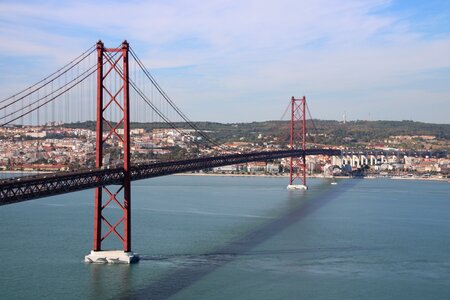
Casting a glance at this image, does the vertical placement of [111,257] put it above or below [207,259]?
above

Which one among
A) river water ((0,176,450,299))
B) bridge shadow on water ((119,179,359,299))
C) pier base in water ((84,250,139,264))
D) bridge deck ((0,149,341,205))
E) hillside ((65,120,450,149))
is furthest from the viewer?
hillside ((65,120,450,149))

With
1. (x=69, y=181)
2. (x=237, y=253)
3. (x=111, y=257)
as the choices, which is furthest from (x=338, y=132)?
(x=69, y=181)

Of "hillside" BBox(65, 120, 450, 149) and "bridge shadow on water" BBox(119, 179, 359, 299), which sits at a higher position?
"hillside" BBox(65, 120, 450, 149)

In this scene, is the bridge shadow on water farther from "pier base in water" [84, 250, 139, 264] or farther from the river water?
"pier base in water" [84, 250, 139, 264]

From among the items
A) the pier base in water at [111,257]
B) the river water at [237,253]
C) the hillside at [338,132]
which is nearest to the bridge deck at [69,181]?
the pier base in water at [111,257]

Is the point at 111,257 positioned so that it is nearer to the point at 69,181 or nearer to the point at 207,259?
the point at 69,181

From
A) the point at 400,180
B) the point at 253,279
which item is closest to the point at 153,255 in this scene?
the point at 253,279

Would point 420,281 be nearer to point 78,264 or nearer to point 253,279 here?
point 253,279

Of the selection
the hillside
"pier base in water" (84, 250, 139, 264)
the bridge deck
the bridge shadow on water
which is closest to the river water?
the bridge shadow on water

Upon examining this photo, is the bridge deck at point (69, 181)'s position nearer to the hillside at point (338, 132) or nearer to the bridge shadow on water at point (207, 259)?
the bridge shadow on water at point (207, 259)
